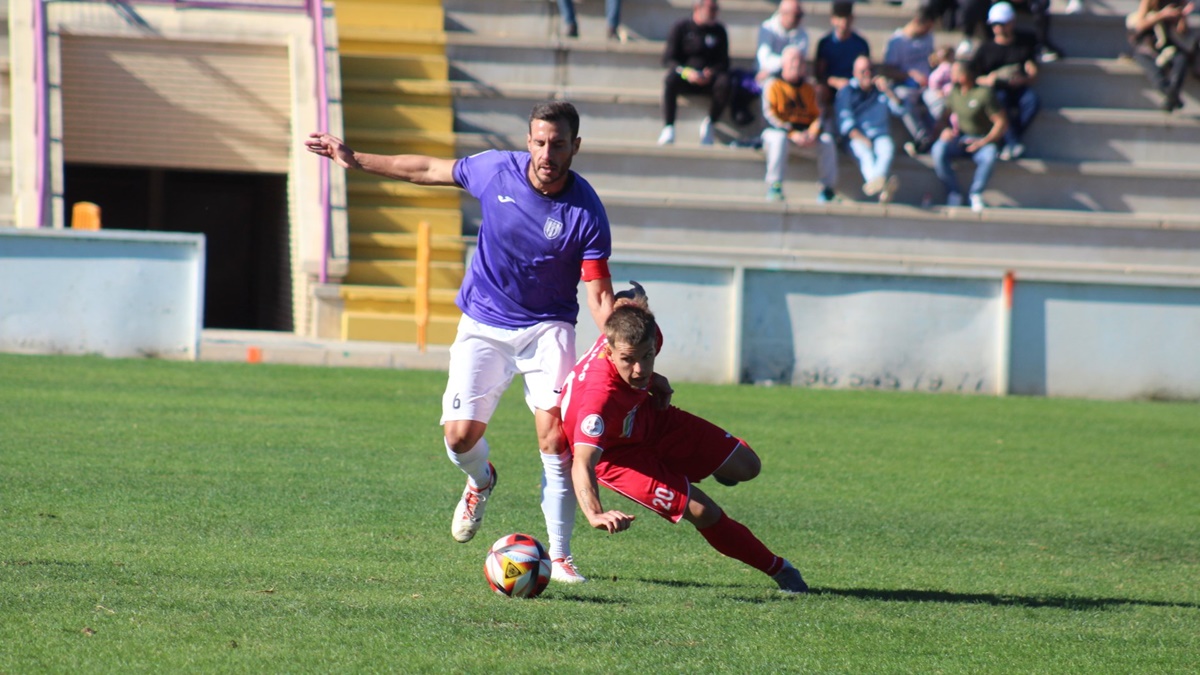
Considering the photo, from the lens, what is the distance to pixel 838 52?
62.0 feet

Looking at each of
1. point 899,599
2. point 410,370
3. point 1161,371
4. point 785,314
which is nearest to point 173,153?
point 410,370

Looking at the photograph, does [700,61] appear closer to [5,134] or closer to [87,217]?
[87,217]

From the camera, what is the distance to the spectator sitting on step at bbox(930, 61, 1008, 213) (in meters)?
18.4

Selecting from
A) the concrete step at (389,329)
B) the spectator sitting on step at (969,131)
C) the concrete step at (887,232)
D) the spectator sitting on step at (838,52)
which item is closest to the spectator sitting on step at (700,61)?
the spectator sitting on step at (838,52)

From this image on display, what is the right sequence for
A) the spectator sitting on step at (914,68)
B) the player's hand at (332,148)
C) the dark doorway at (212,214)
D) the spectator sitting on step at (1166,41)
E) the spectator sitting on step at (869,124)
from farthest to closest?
1. the dark doorway at (212,214)
2. the spectator sitting on step at (1166,41)
3. the spectator sitting on step at (914,68)
4. the spectator sitting on step at (869,124)
5. the player's hand at (332,148)

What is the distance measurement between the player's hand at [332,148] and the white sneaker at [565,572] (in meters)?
1.91

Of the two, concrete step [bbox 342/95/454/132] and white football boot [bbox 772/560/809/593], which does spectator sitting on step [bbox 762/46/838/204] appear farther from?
white football boot [bbox 772/560/809/593]

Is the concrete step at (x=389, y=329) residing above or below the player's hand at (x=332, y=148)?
below

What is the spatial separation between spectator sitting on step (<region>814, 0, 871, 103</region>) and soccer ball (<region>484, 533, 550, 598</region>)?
46.4 ft

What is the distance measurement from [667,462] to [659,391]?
333 mm

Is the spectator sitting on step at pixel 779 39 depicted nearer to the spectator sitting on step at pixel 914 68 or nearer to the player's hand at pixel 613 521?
the spectator sitting on step at pixel 914 68

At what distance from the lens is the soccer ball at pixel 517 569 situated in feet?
18.0

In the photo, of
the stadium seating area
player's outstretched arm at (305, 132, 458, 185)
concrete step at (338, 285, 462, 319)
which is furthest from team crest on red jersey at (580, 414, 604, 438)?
the stadium seating area

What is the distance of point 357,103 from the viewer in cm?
1942
